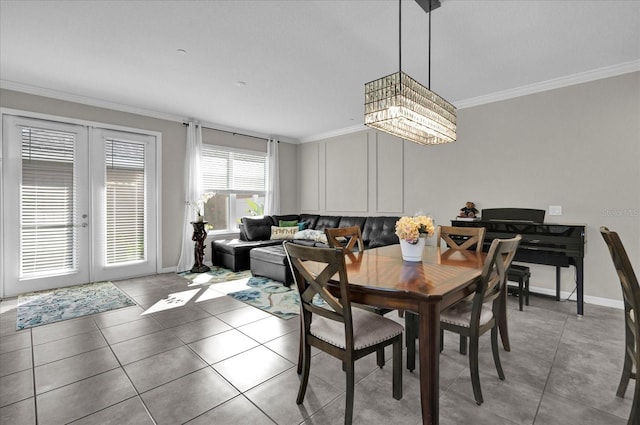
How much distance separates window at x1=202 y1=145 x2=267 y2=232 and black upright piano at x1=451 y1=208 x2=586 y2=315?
4152 millimetres

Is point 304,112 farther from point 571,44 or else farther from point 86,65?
point 571,44

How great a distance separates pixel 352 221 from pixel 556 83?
A: 3500 mm

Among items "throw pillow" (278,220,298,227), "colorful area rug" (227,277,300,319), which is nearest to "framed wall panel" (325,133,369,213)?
"throw pillow" (278,220,298,227)

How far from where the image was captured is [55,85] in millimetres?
3883

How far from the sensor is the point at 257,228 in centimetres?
582

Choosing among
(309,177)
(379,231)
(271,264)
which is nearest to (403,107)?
(271,264)

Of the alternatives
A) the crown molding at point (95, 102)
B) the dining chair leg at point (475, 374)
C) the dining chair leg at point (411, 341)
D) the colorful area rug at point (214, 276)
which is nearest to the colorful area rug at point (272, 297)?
the colorful area rug at point (214, 276)

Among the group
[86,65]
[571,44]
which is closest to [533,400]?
[571,44]

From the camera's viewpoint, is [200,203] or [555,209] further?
[200,203]

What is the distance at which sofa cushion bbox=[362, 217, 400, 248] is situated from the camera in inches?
194

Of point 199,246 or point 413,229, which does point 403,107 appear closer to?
point 413,229

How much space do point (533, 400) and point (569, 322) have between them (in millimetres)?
1654

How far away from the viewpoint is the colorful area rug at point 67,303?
313cm

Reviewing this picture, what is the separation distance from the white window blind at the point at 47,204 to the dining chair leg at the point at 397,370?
15.3 feet
